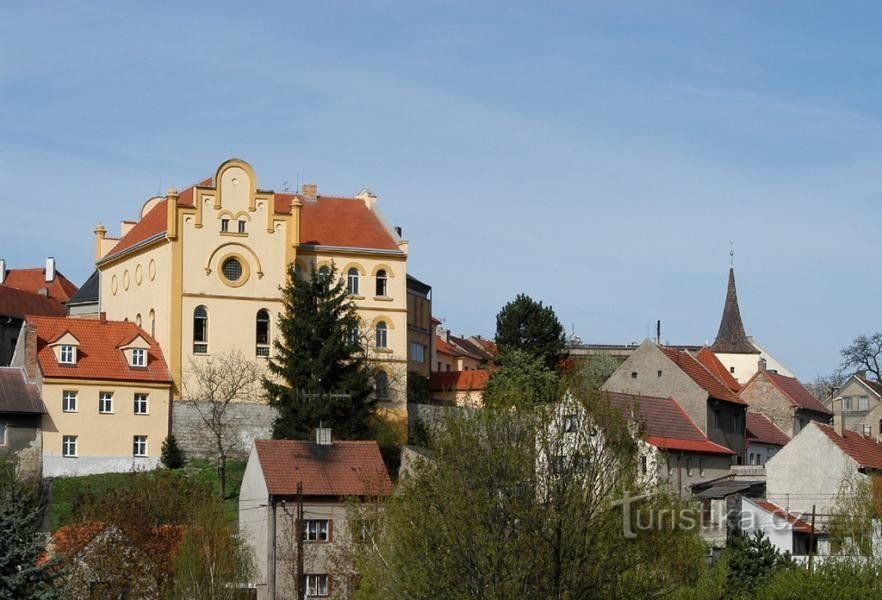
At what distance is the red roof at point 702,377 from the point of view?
78.5 metres

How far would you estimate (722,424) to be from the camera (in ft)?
259

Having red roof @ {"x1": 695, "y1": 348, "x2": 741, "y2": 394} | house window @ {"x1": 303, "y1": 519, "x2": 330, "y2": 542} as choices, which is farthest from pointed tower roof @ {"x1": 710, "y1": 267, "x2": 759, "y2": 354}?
house window @ {"x1": 303, "y1": 519, "x2": 330, "y2": 542}

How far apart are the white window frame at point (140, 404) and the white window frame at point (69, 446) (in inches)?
111

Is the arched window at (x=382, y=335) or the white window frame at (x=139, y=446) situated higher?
the arched window at (x=382, y=335)

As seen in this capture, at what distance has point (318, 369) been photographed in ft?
242

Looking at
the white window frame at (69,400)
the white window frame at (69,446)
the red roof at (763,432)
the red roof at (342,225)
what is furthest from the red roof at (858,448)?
the white window frame at (69,400)

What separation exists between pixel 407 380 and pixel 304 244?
26.2 feet

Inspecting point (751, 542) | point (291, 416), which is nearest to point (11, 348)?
point (291, 416)

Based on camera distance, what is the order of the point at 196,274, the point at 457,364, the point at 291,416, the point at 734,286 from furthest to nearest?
the point at 734,286 → the point at 457,364 → the point at 196,274 → the point at 291,416

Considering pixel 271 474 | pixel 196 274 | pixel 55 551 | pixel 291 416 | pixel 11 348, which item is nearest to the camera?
pixel 55 551

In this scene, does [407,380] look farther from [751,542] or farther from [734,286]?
[734,286]

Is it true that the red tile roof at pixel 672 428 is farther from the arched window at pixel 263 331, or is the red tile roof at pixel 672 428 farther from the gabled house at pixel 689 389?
the arched window at pixel 263 331

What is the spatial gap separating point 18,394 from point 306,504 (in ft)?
57.8

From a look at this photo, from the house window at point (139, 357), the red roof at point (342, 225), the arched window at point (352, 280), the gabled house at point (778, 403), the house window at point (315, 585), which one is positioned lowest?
the house window at point (315, 585)
